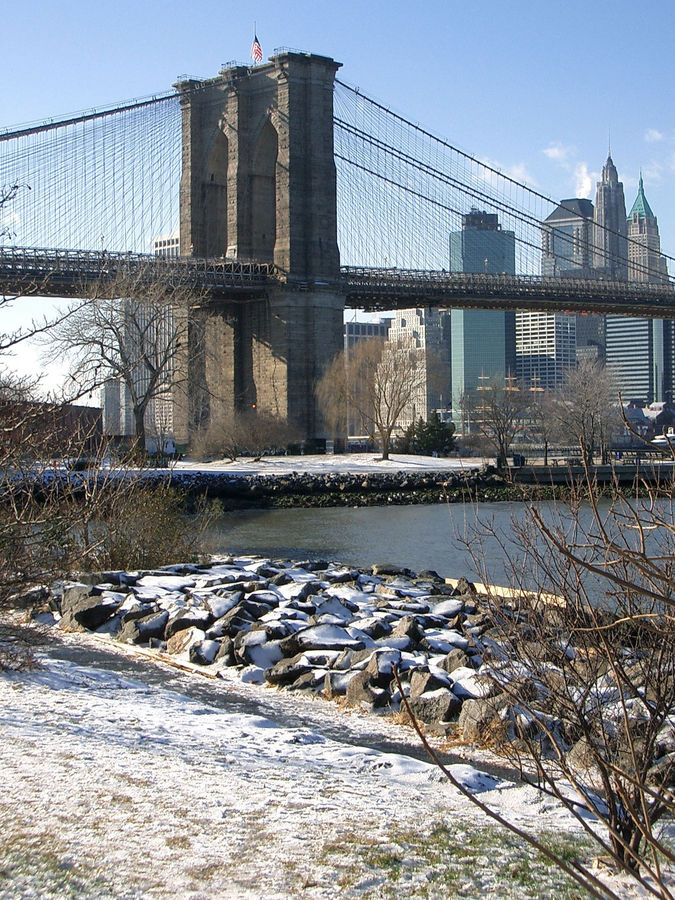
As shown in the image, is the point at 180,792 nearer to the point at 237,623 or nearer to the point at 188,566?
the point at 237,623

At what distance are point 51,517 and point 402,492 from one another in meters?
30.3

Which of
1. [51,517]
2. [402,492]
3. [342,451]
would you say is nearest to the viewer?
[51,517]

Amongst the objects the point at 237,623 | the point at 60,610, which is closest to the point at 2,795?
the point at 237,623

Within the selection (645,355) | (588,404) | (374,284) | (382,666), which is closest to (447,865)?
(382,666)

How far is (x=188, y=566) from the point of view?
1412 cm

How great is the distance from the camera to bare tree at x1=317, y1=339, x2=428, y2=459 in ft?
148

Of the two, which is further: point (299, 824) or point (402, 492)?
point (402, 492)

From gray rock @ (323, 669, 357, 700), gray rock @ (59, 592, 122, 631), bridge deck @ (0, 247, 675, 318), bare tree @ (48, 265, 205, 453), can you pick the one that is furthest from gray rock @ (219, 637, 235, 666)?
bridge deck @ (0, 247, 675, 318)

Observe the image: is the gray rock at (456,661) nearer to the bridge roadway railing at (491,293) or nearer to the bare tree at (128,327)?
the bare tree at (128,327)

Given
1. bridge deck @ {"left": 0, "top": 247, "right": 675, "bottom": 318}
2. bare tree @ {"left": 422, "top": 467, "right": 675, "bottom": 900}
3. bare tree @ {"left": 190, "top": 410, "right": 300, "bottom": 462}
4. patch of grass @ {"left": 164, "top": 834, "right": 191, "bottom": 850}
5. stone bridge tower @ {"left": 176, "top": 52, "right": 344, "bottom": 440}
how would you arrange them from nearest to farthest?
bare tree @ {"left": 422, "top": 467, "right": 675, "bottom": 900} → patch of grass @ {"left": 164, "top": 834, "right": 191, "bottom": 850} → bridge deck @ {"left": 0, "top": 247, "right": 675, "bottom": 318} → bare tree @ {"left": 190, "top": 410, "right": 300, "bottom": 462} → stone bridge tower @ {"left": 176, "top": 52, "right": 344, "bottom": 440}

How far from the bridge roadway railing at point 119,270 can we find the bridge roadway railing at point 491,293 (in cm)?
503

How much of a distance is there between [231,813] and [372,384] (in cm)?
4103

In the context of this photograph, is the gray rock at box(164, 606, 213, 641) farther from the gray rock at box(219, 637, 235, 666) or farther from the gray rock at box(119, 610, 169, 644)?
the gray rock at box(219, 637, 235, 666)

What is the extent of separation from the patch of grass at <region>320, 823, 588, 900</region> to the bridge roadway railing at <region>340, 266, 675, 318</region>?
46.0m
